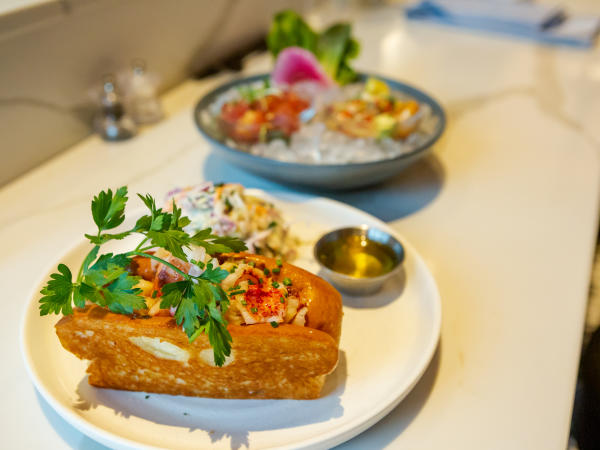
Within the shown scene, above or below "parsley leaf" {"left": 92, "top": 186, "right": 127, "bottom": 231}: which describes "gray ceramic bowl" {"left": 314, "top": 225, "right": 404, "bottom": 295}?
below

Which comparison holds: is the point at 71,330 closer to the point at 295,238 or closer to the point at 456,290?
the point at 295,238

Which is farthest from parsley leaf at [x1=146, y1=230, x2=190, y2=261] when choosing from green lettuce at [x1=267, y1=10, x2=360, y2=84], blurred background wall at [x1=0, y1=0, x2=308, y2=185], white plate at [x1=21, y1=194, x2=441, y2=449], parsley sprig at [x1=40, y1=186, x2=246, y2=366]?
green lettuce at [x1=267, y1=10, x2=360, y2=84]

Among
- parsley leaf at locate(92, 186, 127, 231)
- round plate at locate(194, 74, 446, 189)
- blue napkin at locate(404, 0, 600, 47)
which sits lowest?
blue napkin at locate(404, 0, 600, 47)

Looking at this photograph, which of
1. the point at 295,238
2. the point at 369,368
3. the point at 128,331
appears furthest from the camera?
the point at 295,238

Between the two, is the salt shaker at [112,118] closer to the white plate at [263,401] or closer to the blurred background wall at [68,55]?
the blurred background wall at [68,55]

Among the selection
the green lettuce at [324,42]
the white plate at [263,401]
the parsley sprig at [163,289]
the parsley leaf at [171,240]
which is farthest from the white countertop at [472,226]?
the green lettuce at [324,42]

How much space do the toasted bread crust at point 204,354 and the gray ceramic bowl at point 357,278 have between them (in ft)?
0.67

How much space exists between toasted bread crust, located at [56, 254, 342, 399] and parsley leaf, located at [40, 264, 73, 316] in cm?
4

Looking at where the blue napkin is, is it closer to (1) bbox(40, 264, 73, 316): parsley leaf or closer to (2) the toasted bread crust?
(2) the toasted bread crust

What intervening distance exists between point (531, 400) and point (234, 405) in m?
0.62

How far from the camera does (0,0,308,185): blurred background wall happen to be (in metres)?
1.68

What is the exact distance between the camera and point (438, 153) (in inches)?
80.0

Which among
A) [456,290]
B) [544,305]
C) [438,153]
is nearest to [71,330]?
[456,290]

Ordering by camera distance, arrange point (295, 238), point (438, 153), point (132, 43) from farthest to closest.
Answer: point (132, 43), point (438, 153), point (295, 238)
